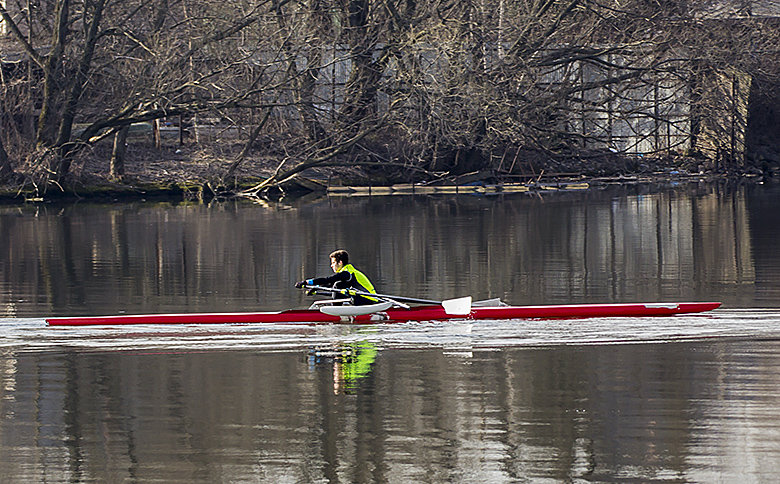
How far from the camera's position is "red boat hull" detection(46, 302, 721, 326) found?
16.1 metres

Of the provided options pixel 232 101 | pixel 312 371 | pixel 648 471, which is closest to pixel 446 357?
pixel 312 371

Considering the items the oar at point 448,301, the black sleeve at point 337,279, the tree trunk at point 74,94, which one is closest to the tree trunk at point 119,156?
the tree trunk at point 74,94

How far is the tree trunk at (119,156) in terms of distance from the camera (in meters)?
43.5

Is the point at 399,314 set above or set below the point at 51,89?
below

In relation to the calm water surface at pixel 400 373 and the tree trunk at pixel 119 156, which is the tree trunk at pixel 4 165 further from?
the calm water surface at pixel 400 373

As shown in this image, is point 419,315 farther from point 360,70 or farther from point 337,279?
point 360,70

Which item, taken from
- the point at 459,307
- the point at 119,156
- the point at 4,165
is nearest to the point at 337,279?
the point at 459,307

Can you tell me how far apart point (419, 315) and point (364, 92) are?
88.9 feet

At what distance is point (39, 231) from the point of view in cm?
3159

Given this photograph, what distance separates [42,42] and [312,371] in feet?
108

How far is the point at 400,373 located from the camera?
1321 cm

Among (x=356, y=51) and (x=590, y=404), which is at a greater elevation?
(x=356, y=51)

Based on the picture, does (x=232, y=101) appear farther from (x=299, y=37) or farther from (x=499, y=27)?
(x=499, y=27)

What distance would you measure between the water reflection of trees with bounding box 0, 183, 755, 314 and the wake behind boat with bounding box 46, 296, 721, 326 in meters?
2.16
